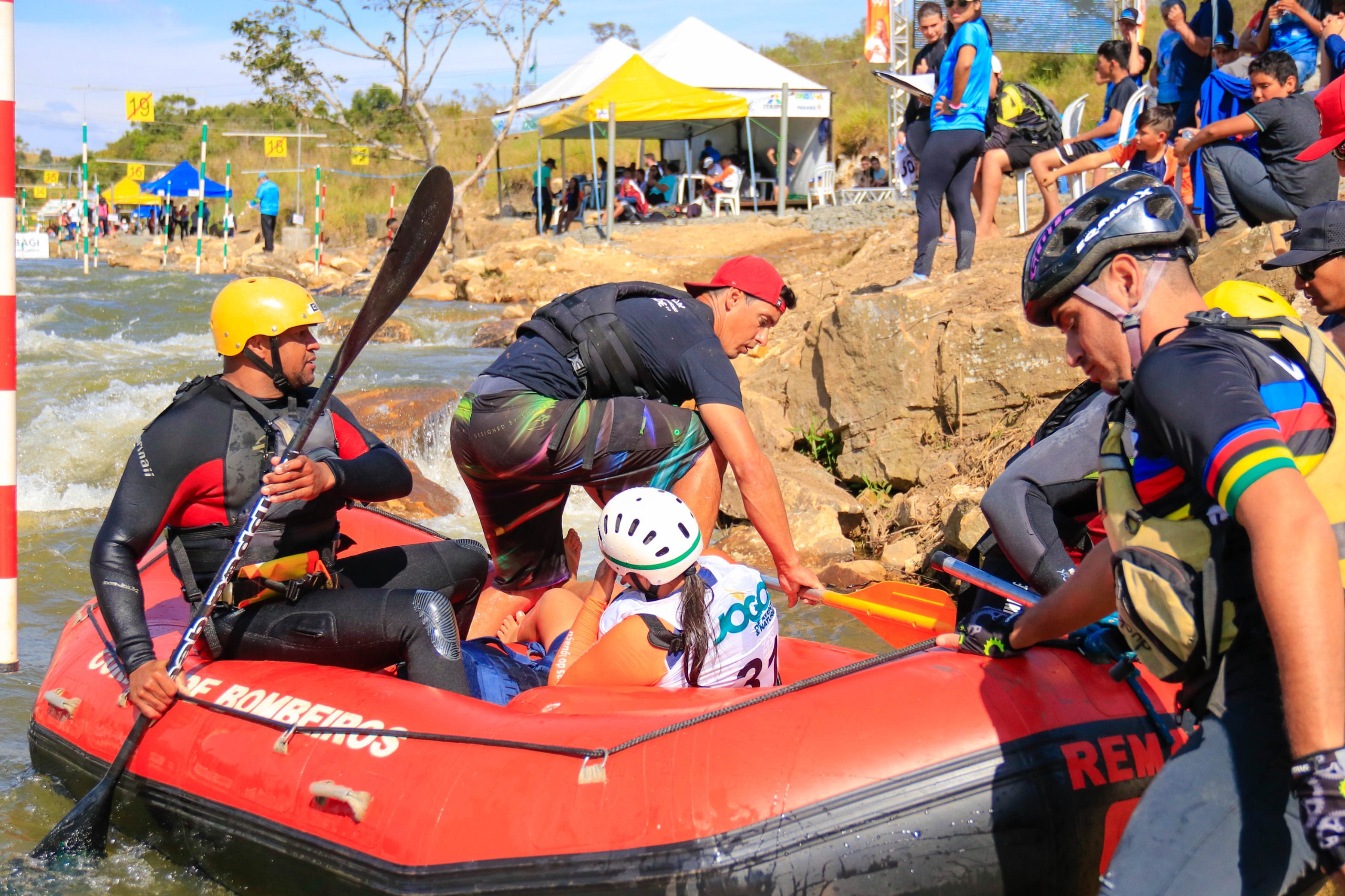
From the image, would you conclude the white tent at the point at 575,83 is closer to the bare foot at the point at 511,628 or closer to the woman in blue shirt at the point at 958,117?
the woman in blue shirt at the point at 958,117

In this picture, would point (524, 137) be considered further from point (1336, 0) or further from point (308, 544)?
point (308, 544)

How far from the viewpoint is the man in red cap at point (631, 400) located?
3.56m

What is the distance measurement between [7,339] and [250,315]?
1494 mm

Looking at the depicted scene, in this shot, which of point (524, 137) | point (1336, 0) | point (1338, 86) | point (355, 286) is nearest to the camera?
point (1338, 86)

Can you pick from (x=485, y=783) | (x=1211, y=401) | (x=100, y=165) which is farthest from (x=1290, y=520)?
(x=100, y=165)

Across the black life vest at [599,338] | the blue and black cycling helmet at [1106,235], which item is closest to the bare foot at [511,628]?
the black life vest at [599,338]

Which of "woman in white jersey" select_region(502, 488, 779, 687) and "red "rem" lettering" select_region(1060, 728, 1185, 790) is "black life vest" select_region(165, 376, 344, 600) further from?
"red "rem" lettering" select_region(1060, 728, 1185, 790)

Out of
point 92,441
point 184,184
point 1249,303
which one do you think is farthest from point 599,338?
point 184,184

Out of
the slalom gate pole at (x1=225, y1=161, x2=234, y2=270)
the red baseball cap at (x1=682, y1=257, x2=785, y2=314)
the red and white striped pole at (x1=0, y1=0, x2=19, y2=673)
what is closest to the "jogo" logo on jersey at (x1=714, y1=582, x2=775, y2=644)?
the red baseball cap at (x1=682, y1=257, x2=785, y2=314)

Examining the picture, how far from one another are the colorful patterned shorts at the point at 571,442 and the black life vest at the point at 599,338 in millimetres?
81

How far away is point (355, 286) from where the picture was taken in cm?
1942

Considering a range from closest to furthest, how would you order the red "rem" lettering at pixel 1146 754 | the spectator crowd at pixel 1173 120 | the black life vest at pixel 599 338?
the red "rem" lettering at pixel 1146 754, the black life vest at pixel 599 338, the spectator crowd at pixel 1173 120

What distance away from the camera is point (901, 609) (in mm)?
3072

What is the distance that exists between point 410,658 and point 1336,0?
17.6ft
